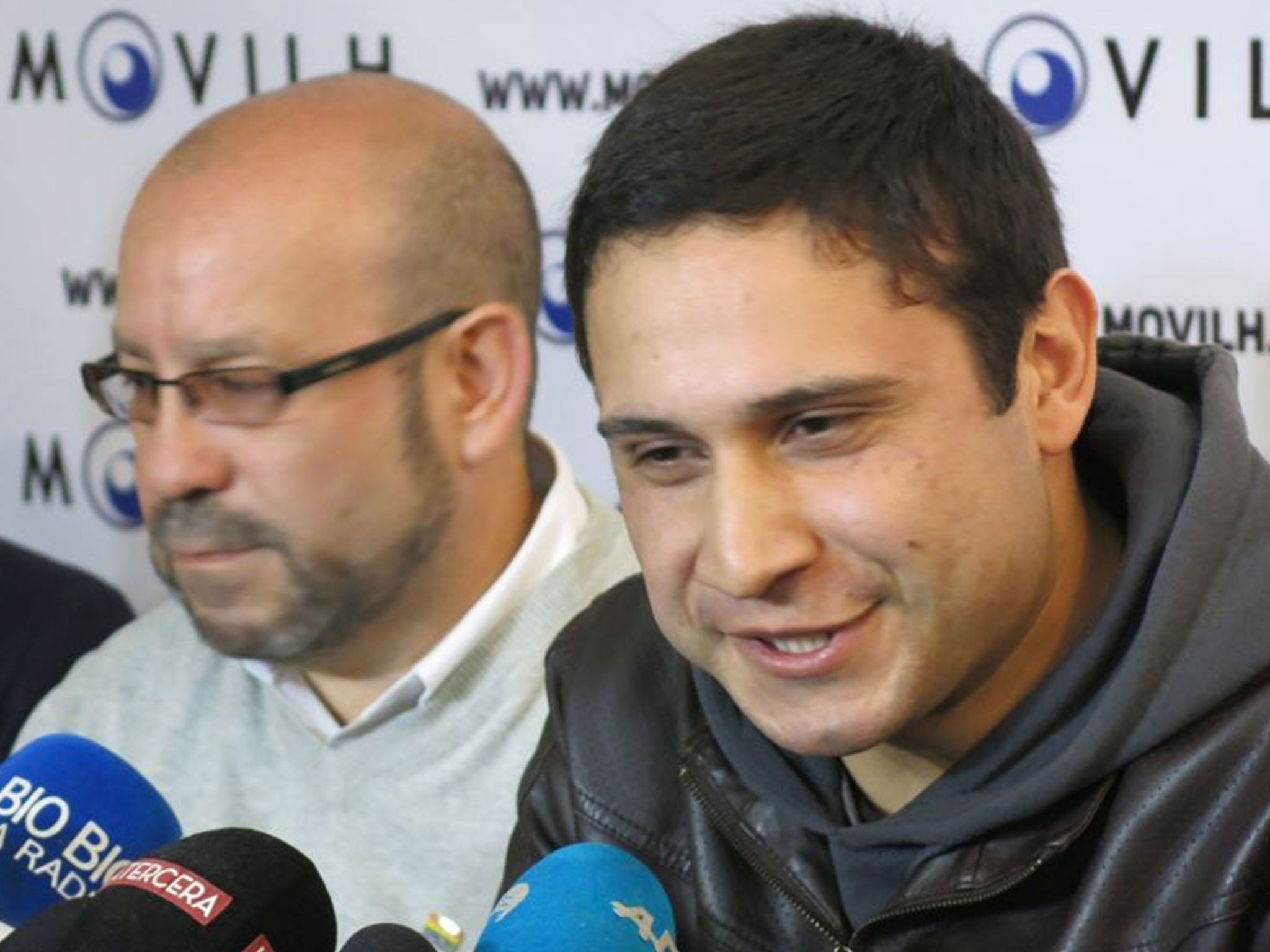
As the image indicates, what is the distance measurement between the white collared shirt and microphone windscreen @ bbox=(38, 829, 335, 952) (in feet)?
2.85

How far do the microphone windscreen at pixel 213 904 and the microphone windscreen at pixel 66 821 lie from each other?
0.87ft

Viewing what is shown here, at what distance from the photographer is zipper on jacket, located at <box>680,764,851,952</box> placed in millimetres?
1458

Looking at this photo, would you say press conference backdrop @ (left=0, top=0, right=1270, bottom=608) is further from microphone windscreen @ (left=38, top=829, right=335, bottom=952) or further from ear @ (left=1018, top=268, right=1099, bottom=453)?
microphone windscreen @ (left=38, top=829, right=335, bottom=952)

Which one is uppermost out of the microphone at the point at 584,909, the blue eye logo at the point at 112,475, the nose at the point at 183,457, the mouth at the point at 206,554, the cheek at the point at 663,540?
the cheek at the point at 663,540

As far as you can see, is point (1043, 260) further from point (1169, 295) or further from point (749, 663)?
point (1169, 295)

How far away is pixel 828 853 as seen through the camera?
4.88 ft

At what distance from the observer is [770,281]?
1.27 m

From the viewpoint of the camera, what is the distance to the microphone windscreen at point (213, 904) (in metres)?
1.05

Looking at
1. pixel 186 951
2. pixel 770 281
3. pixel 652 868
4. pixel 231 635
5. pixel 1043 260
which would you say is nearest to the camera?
pixel 186 951

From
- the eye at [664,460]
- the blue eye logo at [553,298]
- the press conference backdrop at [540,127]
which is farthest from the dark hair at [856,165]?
the blue eye logo at [553,298]

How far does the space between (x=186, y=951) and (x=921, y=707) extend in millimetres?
520

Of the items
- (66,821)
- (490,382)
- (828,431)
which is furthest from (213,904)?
(490,382)

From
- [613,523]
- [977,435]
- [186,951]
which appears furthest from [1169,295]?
[186,951]

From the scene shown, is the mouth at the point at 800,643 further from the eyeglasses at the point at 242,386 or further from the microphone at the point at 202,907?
the eyeglasses at the point at 242,386
